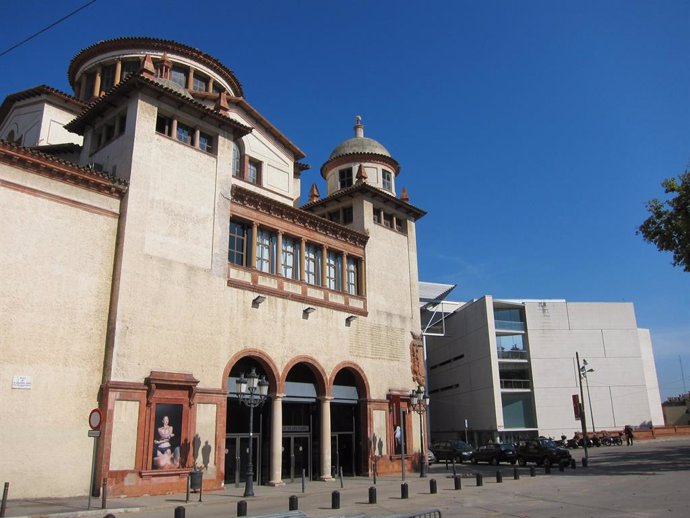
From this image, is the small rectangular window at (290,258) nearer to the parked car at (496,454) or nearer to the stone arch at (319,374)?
the stone arch at (319,374)

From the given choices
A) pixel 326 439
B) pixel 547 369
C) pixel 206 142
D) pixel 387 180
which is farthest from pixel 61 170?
pixel 547 369

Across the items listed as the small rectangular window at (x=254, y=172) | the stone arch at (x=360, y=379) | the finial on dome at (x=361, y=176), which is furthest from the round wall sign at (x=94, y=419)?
the finial on dome at (x=361, y=176)

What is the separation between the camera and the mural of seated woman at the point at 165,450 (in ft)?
68.2

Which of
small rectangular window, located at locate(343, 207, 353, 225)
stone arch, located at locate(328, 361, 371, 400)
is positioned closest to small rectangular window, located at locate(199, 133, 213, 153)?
small rectangular window, located at locate(343, 207, 353, 225)

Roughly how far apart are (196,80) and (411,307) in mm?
19895

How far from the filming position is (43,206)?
20.2 meters

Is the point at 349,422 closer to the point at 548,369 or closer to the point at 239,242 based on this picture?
the point at 239,242

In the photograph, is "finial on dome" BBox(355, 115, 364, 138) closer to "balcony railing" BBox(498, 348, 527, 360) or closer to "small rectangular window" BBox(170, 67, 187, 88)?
"small rectangular window" BBox(170, 67, 187, 88)

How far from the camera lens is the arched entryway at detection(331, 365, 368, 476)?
97.9ft

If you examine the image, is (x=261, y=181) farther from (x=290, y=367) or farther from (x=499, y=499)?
(x=499, y=499)

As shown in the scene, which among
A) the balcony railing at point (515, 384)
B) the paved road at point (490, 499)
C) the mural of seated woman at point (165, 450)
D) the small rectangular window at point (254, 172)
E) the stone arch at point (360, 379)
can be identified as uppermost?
the small rectangular window at point (254, 172)

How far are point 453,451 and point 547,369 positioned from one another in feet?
79.4

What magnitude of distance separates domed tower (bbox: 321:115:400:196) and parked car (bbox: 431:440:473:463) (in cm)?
1978

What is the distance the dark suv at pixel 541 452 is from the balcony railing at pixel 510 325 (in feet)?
85.6
